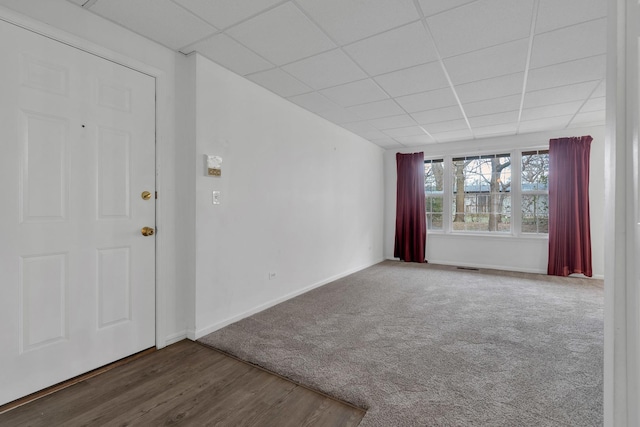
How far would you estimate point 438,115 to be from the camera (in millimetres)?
4266

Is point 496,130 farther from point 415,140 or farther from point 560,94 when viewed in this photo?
point 560,94

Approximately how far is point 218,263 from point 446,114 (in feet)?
11.7

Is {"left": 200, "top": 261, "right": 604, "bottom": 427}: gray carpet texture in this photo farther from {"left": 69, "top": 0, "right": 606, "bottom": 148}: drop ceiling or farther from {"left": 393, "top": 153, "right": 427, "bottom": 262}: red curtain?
{"left": 69, "top": 0, "right": 606, "bottom": 148}: drop ceiling

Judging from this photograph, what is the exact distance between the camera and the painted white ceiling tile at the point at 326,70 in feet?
8.87

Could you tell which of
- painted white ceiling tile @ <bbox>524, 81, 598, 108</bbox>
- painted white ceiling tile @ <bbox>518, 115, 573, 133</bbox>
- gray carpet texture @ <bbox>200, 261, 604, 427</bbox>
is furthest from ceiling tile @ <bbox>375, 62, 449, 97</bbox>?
A: gray carpet texture @ <bbox>200, 261, 604, 427</bbox>

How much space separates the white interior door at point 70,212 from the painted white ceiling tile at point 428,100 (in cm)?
275

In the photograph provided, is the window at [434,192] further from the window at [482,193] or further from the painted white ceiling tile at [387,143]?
the painted white ceiling tile at [387,143]

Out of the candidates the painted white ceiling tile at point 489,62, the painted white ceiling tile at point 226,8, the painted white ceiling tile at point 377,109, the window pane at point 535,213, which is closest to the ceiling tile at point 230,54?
the painted white ceiling tile at point 226,8

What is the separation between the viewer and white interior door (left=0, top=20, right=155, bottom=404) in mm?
1781

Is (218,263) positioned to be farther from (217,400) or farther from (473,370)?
(473,370)

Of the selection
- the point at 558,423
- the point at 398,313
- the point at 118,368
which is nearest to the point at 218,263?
the point at 118,368

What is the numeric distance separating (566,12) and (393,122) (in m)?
2.63

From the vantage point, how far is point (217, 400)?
185 cm

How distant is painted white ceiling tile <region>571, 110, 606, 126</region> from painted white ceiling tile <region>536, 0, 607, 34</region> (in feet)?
9.12
